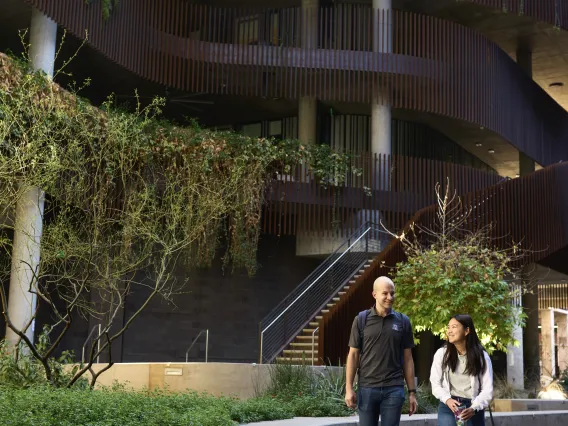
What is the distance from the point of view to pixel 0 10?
69.3 feet

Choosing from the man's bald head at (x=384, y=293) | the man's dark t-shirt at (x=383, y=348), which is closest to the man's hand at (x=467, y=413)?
→ the man's dark t-shirt at (x=383, y=348)

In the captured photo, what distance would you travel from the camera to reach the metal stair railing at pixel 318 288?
20094 millimetres

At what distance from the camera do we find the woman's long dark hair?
6.34m

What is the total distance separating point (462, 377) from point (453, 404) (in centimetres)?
20

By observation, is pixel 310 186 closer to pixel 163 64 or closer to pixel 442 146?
pixel 163 64

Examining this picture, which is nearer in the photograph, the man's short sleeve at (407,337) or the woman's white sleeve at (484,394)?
the woman's white sleeve at (484,394)

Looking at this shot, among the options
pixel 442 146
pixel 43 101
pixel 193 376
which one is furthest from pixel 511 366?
pixel 43 101

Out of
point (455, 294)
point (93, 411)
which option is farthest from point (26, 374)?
point (455, 294)

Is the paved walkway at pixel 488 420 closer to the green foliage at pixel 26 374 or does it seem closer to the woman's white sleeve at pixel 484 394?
the woman's white sleeve at pixel 484 394

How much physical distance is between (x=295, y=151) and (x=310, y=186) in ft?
3.13

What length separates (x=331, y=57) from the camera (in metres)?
23.9

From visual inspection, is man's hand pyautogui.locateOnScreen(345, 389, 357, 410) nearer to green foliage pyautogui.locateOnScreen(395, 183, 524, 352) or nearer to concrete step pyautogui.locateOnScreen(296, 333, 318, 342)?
green foliage pyautogui.locateOnScreen(395, 183, 524, 352)

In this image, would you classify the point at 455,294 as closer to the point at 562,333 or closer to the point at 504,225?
the point at 504,225

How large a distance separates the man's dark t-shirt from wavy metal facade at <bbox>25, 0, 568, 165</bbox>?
17.2m
